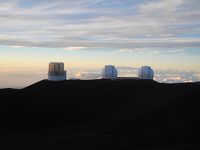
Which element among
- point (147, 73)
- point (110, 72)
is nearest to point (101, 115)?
point (110, 72)

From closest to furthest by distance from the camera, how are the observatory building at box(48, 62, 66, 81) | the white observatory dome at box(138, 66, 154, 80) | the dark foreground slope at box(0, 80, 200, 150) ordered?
the dark foreground slope at box(0, 80, 200, 150) < the observatory building at box(48, 62, 66, 81) < the white observatory dome at box(138, 66, 154, 80)

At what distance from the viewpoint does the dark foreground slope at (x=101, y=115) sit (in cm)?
2867

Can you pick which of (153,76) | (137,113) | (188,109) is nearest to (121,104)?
(137,113)

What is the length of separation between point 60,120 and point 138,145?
1432 centimetres

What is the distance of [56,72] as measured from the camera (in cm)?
6131

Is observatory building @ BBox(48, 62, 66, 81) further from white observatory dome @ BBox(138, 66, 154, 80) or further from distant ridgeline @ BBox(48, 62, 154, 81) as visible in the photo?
white observatory dome @ BBox(138, 66, 154, 80)

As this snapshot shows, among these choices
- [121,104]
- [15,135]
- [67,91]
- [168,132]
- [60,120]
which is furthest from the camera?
[67,91]

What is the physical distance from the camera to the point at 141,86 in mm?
47844

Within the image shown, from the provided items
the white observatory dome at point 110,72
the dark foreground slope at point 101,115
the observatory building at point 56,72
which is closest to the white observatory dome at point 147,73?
the white observatory dome at point 110,72

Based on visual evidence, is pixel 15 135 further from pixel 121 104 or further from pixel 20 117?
pixel 121 104

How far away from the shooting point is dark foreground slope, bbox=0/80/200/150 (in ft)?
94.1

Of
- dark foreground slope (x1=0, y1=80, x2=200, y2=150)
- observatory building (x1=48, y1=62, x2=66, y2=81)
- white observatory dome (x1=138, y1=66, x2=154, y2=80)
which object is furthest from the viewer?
white observatory dome (x1=138, y1=66, x2=154, y2=80)

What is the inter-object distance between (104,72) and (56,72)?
6.94 metres

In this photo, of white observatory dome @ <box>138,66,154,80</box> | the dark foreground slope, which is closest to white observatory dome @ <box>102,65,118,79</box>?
white observatory dome @ <box>138,66,154,80</box>
